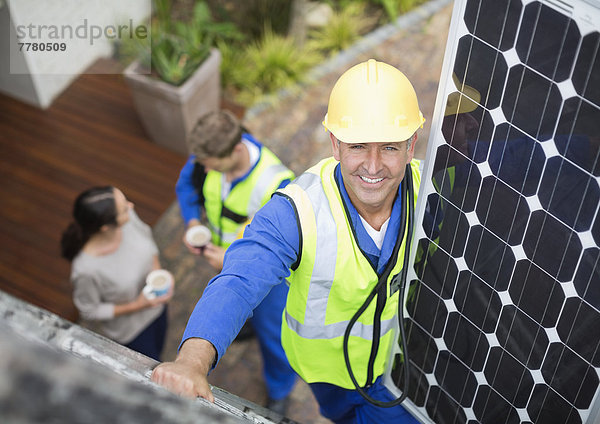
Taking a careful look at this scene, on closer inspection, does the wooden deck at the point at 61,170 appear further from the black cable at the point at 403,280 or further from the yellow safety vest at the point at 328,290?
the black cable at the point at 403,280

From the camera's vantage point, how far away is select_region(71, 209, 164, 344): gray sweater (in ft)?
12.6

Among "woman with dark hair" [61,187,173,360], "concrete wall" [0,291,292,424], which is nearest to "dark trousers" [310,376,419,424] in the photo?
"woman with dark hair" [61,187,173,360]

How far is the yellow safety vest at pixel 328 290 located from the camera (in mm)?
2369

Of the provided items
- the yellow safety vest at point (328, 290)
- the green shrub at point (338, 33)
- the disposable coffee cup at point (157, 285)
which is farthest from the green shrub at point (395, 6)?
the yellow safety vest at point (328, 290)

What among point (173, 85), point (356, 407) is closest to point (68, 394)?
point (356, 407)

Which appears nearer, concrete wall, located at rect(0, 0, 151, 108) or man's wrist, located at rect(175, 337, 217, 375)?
man's wrist, located at rect(175, 337, 217, 375)

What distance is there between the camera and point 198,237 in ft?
13.8

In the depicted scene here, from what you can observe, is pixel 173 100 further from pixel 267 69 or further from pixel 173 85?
pixel 267 69

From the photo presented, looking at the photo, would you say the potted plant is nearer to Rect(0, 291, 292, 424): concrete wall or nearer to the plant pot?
the plant pot

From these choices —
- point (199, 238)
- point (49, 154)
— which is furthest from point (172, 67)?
point (199, 238)

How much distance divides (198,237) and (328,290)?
6.20ft

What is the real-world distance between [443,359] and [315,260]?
0.66m

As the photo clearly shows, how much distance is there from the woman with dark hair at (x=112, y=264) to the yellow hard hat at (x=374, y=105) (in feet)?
6.65

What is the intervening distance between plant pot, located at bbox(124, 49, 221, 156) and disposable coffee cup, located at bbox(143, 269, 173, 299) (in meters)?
2.37
